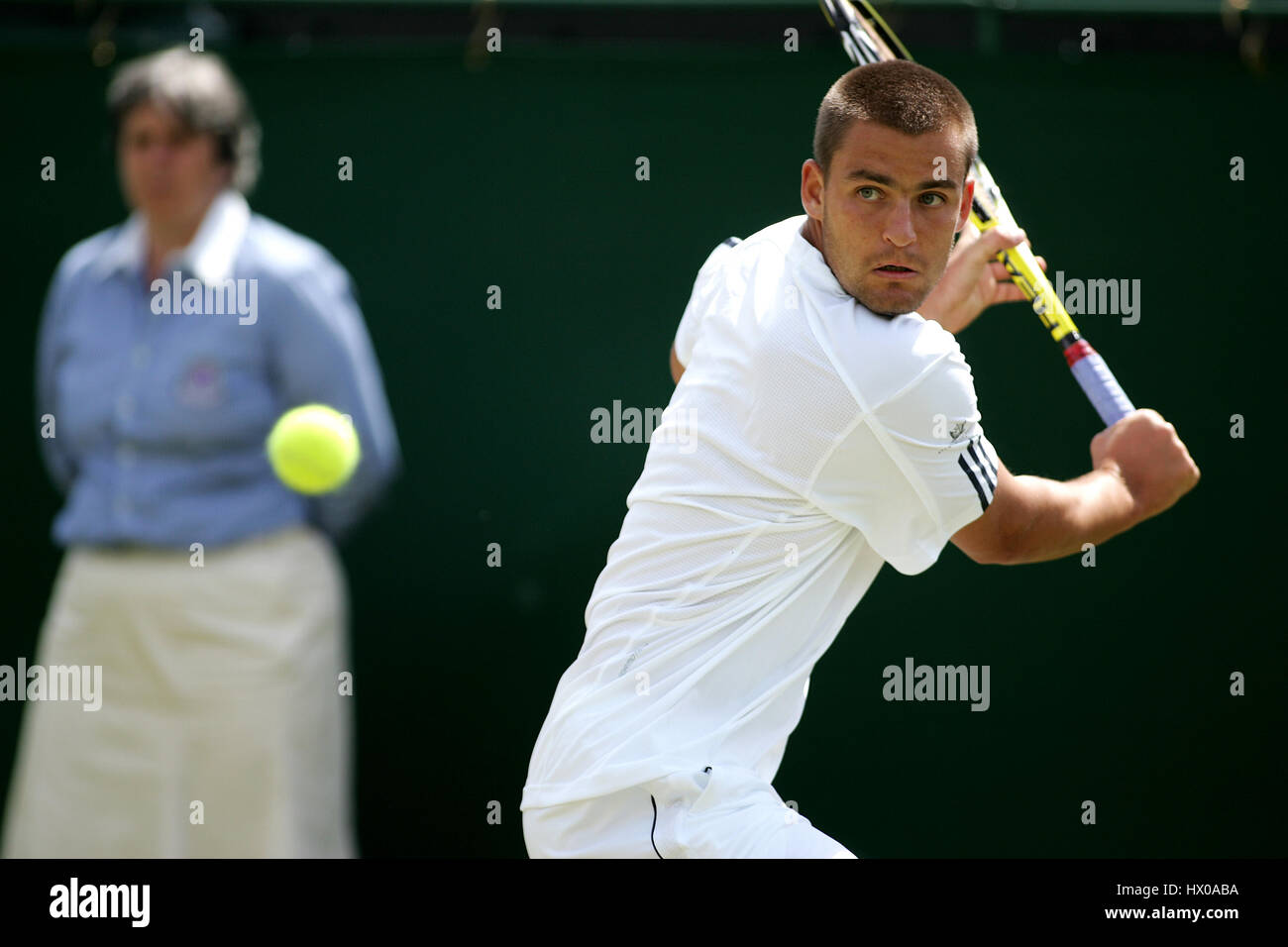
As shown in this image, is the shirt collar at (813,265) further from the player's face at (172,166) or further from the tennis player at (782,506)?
the player's face at (172,166)

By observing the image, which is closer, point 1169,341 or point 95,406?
point 95,406

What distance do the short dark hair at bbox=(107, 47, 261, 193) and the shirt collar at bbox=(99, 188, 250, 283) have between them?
3.5 inches

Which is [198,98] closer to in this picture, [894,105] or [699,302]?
[699,302]

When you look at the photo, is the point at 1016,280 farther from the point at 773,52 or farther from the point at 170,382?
the point at 170,382

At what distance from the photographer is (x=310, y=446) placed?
312 cm

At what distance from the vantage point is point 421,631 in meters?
3.54

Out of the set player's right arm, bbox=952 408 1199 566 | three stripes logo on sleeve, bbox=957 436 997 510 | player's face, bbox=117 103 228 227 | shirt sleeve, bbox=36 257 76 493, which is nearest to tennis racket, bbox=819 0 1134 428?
player's right arm, bbox=952 408 1199 566

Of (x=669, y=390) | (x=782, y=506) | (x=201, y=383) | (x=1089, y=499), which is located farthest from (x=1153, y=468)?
(x=201, y=383)

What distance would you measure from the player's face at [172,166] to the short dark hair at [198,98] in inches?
1.0

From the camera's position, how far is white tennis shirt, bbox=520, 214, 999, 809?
7.21ft

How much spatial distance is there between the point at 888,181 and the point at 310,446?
137cm

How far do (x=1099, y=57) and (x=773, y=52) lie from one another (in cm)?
76
